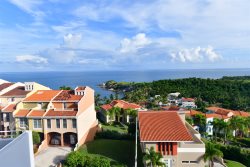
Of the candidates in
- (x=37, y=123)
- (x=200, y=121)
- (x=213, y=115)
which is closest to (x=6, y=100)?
(x=37, y=123)

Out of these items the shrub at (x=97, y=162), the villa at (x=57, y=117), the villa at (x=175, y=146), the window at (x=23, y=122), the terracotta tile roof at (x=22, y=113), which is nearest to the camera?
the villa at (x=175, y=146)

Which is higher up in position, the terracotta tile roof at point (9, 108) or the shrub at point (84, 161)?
the terracotta tile roof at point (9, 108)

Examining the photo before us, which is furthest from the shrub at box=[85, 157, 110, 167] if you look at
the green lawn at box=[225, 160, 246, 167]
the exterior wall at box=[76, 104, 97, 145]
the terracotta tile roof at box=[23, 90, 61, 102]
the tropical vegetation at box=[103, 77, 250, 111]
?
→ the tropical vegetation at box=[103, 77, 250, 111]

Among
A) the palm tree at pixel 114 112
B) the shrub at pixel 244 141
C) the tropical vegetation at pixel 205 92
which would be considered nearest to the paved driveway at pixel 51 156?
the palm tree at pixel 114 112

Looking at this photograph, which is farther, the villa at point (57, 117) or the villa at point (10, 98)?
the villa at point (10, 98)

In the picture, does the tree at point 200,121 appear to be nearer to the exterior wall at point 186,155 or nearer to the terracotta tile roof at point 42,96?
the exterior wall at point 186,155

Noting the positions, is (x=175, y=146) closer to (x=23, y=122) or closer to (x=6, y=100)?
(x=23, y=122)
